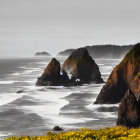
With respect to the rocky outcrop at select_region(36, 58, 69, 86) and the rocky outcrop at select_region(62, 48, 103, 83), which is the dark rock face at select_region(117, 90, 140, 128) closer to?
the rocky outcrop at select_region(36, 58, 69, 86)

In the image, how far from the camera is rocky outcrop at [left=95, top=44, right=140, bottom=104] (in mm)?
53500

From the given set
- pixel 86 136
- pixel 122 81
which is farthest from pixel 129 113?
pixel 122 81

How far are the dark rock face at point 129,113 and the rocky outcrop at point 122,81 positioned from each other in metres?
15.8

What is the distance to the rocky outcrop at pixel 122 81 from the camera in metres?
53.5

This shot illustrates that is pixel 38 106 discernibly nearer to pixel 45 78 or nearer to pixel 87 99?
pixel 87 99

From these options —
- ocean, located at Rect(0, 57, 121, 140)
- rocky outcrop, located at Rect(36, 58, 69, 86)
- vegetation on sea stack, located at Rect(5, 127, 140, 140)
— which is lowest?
ocean, located at Rect(0, 57, 121, 140)

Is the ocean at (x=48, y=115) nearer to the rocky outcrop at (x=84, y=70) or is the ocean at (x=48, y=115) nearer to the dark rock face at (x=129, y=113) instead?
the dark rock face at (x=129, y=113)

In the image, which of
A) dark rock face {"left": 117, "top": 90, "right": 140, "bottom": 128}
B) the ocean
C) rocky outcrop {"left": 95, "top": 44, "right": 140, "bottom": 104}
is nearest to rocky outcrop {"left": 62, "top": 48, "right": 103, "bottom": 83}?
the ocean

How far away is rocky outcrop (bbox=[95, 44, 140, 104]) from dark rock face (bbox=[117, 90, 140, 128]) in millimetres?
15820

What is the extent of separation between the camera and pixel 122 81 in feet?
187

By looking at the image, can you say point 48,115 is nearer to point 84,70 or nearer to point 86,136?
point 86,136

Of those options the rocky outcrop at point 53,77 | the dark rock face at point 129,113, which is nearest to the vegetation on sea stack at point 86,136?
the dark rock face at point 129,113

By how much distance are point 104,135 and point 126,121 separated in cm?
1761

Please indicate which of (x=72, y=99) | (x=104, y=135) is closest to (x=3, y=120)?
(x=72, y=99)
